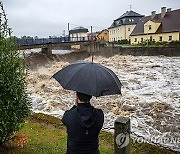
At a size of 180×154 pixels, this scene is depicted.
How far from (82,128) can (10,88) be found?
2.42 m

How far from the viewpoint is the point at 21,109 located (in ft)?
16.0

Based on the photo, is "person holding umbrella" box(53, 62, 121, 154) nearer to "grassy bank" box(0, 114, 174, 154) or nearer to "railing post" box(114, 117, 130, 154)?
"railing post" box(114, 117, 130, 154)

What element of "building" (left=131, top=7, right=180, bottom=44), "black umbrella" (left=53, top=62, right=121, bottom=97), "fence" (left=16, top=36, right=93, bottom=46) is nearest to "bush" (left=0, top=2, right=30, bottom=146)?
"black umbrella" (left=53, top=62, right=121, bottom=97)

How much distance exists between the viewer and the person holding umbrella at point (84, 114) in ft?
8.62

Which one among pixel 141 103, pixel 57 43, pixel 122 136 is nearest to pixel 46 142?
pixel 122 136

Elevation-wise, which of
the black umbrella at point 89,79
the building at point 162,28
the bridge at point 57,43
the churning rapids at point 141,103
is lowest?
the churning rapids at point 141,103

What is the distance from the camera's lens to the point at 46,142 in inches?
245

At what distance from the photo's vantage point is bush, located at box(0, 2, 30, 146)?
Result: 4.60m

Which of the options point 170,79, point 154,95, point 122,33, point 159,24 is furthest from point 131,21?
point 154,95

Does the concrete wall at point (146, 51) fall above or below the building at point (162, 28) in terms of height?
below

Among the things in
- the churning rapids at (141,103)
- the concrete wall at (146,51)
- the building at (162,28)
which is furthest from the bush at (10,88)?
the building at (162,28)

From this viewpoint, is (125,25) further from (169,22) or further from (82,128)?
(82,128)

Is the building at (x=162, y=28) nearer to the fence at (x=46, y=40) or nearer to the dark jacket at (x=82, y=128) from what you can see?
the fence at (x=46, y=40)

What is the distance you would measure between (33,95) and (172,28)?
38.1 metres
